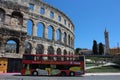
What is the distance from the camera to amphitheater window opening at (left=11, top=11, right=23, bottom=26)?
123ft

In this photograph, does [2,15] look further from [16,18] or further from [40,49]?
[40,49]

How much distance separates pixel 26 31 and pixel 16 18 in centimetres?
284

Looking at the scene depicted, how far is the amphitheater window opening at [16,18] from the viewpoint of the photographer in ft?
123

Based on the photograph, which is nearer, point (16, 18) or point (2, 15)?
point (2, 15)

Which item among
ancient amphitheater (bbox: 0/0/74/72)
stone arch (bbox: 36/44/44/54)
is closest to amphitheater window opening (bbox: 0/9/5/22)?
ancient amphitheater (bbox: 0/0/74/72)

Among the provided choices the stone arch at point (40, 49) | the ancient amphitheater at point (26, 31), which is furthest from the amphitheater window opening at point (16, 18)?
the stone arch at point (40, 49)

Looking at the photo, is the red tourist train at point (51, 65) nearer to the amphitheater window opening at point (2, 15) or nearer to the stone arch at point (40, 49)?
the amphitheater window opening at point (2, 15)

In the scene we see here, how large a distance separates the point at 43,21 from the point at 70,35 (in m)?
13.9

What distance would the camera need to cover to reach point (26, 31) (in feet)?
128

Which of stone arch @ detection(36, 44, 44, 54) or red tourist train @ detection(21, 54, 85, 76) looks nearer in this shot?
red tourist train @ detection(21, 54, 85, 76)

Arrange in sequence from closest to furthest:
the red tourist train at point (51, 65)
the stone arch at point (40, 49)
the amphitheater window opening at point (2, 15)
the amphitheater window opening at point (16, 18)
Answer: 1. the red tourist train at point (51, 65)
2. the amphitheater window opening at point (2, 15)
3. the amphitheater window opening at point (16, 18)
4. the stone arch at point (40, 49)

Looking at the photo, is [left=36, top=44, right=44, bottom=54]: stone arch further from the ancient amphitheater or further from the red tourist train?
the red tourist train

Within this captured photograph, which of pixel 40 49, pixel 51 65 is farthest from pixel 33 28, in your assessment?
pixel 51 65

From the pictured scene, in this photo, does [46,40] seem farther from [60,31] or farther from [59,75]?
[59,75]
